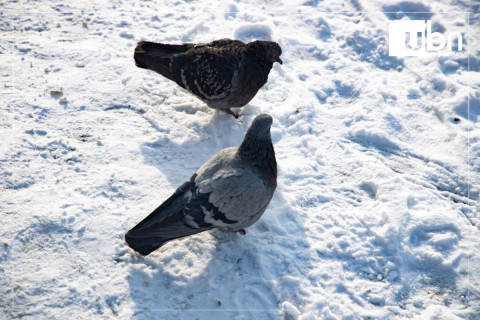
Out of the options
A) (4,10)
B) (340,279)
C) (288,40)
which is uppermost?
(4,10)

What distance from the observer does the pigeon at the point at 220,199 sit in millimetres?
3295

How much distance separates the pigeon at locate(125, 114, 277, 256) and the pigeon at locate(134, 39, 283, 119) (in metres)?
1.00

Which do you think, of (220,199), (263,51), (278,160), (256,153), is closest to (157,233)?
(220,199)

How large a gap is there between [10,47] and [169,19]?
2138 mm

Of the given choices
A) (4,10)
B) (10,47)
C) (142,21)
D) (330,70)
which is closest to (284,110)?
(330,70)

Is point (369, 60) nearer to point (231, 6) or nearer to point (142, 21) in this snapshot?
point (231, 6)

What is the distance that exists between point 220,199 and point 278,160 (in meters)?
1.22

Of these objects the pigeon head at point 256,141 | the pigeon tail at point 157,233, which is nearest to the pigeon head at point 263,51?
the pigeon head at point 256,141

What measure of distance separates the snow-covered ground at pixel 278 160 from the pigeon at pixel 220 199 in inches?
12.1

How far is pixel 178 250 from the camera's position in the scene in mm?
3564

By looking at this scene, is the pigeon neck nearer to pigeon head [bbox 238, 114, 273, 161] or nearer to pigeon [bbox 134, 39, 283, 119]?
pigeon head [bbox 238, 114, 273, 161]

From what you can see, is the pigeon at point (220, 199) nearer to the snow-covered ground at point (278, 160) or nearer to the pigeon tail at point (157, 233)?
the pigeon tail at point (157, 233)

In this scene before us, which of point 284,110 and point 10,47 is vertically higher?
point 10,47

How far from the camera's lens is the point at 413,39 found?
600 cm
